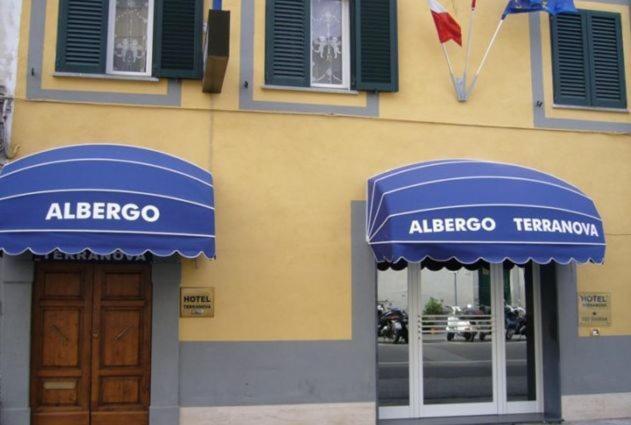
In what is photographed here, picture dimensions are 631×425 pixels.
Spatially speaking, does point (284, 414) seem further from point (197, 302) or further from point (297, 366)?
point (197, 302)

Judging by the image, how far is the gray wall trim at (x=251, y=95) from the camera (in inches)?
362

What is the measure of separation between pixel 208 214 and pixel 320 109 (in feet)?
8.15

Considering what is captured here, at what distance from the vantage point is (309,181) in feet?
30.3

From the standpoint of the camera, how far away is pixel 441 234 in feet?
26.5

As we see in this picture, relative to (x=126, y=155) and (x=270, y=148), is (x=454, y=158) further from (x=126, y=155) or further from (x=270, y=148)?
(x=126, y=155)

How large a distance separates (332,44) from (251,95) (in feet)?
5.15

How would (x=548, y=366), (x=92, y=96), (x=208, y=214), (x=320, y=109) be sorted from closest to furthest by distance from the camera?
(x=208, y=214) < (x=92, y=96) < (x=320, y=109) < (x=548, y=366)

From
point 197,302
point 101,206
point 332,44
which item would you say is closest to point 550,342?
point 197,302

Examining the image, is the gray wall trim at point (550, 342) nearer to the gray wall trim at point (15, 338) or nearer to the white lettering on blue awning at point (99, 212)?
the white lettering on blue awning at point (99, 212)

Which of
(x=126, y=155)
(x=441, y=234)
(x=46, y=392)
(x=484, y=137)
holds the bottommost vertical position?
(x=46, y=392)

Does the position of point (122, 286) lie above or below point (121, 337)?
above

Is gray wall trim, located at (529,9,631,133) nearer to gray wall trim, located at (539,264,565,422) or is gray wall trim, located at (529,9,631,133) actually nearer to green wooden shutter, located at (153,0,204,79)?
gray wall trim, located at (539,264,565,422)

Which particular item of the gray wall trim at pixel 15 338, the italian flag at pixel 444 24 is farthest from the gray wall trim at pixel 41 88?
the italian flag at pixel 444 24

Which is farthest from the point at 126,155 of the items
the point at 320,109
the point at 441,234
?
the point at 441,234
